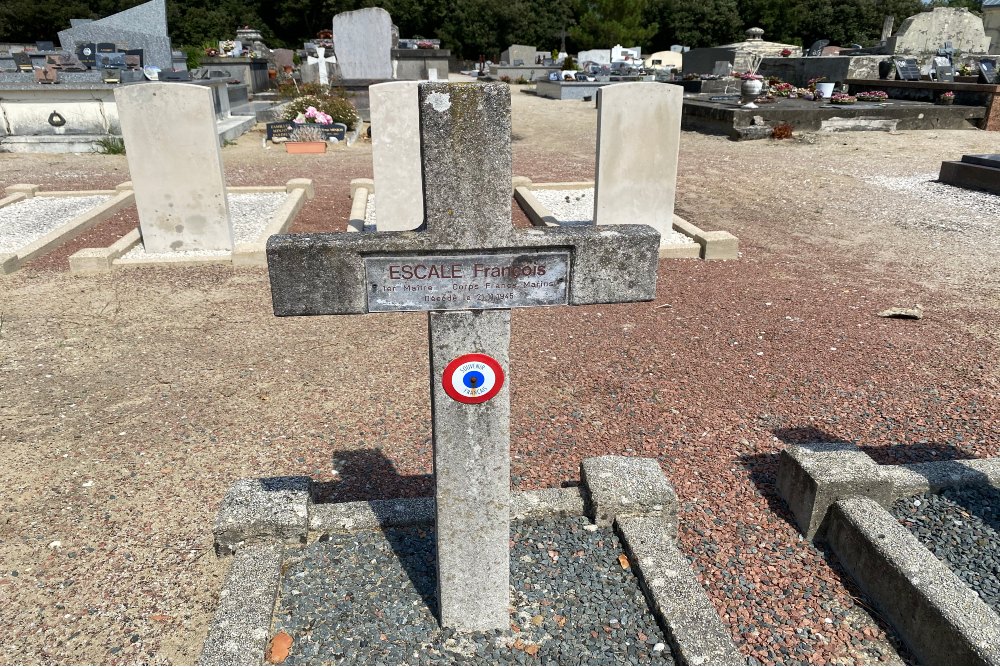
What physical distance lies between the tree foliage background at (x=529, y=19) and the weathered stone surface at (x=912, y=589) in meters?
47.2

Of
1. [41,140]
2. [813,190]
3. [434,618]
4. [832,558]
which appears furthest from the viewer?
[41,140]

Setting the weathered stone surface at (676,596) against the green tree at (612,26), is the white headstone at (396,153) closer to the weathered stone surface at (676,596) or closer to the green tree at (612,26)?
the weathered stone surface at (676,596)

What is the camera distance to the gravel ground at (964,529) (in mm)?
2814

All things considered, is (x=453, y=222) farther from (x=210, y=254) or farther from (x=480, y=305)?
(x=210, y=254)

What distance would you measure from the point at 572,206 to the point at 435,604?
25.5 ft

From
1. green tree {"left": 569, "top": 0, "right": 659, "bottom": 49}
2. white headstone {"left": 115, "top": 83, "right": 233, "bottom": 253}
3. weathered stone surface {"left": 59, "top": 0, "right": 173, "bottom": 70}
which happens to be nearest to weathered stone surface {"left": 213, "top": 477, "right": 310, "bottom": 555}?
white headstone {"left": 115, "top": 83, "right": 233, "bottom": 253}

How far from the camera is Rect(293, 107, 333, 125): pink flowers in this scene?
48.6 feet

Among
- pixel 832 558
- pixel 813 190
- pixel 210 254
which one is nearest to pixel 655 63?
pixel 813 190

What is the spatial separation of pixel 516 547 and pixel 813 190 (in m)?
9.75

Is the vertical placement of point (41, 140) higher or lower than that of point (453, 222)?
lower

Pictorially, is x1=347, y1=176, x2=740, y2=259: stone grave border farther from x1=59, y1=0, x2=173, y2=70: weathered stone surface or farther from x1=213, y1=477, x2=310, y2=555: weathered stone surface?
x1=59, y1=0, x2=173, y2=70: weathered stone surface

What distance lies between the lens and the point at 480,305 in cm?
209

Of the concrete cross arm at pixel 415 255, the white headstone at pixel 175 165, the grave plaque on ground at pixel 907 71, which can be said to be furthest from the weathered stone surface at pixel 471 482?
the grave plaque on ground at pixel 907 71

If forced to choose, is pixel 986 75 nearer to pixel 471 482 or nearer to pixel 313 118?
pixel 313 118
